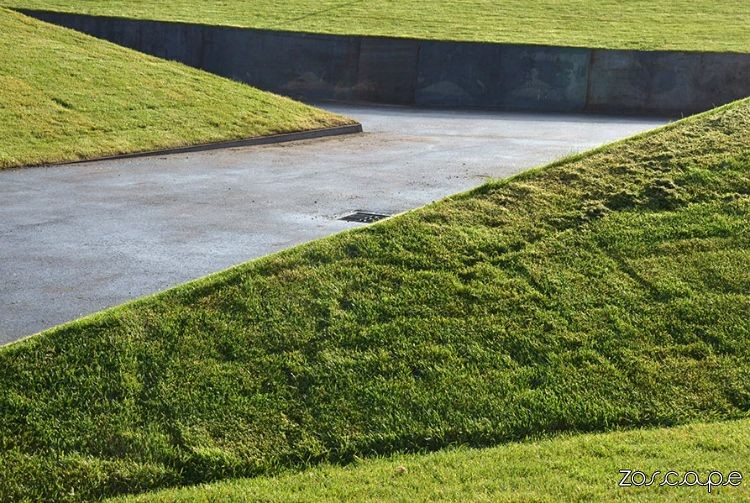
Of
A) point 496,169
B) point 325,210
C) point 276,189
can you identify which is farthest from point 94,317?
point 496,169

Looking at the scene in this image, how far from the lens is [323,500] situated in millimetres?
5121

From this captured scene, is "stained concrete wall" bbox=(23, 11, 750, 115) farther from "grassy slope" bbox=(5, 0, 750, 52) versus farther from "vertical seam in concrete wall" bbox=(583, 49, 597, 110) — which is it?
"grassy slope" bbox=(5, 0, 750, 52)

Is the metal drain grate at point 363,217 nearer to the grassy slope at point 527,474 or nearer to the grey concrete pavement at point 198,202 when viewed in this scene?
the grey concrete pavement at point 198,202

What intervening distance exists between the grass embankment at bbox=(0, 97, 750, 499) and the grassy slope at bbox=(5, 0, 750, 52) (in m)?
18.8

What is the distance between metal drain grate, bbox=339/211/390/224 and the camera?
11344 mm

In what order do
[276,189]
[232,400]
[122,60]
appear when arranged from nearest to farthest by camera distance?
Answer: 1. [232,400]
2. [276,189]
3. [122,60]

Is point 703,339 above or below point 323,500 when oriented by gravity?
above

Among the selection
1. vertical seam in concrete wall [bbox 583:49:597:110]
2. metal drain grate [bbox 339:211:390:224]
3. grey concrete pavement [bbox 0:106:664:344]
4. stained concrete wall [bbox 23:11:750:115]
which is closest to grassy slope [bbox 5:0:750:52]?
vertical seam in concrete wall [bbox 583:49:597:110]

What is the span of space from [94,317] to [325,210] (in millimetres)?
5277

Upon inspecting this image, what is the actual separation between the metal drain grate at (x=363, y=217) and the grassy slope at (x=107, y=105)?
5887 mm

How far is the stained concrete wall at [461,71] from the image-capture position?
24.9 m

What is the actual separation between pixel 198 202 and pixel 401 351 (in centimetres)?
629

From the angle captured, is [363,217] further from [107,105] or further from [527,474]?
[107,105]

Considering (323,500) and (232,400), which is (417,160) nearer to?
(232,400)
